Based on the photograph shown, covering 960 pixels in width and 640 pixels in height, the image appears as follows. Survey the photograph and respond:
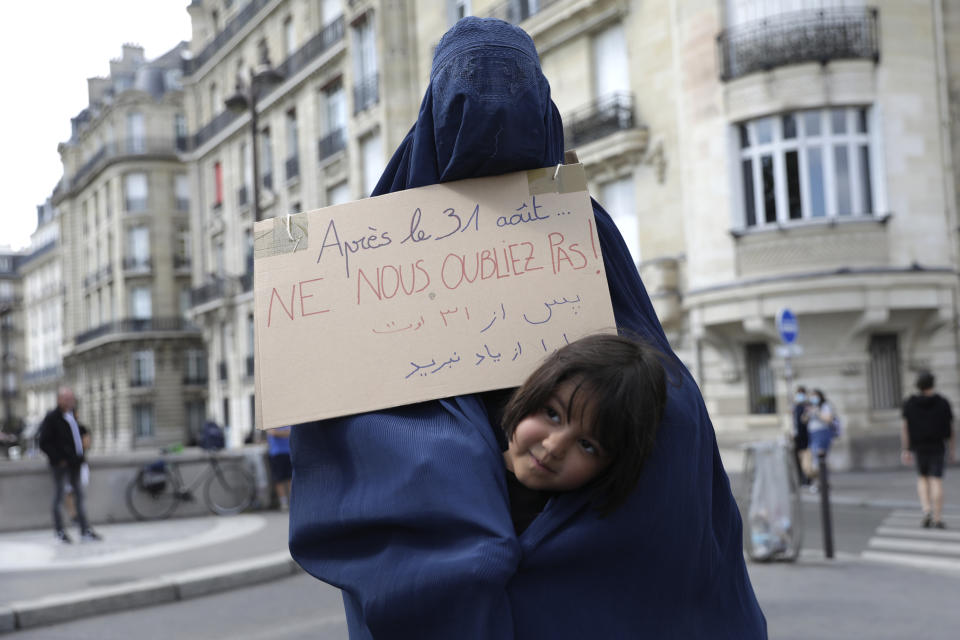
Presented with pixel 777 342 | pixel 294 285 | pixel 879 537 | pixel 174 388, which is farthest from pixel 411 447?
pixel 174 388

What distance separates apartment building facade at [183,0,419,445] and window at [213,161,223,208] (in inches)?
2.0

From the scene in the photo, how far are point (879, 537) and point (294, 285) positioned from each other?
9824mm

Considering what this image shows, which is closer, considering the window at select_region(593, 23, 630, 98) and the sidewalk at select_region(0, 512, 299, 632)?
the sidewalk at select_region(0, 512, 299, 632)

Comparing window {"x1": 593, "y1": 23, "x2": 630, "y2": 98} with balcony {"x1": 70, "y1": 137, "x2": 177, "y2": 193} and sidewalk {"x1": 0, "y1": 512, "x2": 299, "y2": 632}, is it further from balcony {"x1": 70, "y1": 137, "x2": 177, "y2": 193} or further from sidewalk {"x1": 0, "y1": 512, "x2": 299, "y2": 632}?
balcony {"x1": 70, "y1": 137, "x2": 177, "y2": 193}

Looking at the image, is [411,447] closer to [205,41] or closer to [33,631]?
[33,631]

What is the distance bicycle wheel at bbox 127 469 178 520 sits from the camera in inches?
538

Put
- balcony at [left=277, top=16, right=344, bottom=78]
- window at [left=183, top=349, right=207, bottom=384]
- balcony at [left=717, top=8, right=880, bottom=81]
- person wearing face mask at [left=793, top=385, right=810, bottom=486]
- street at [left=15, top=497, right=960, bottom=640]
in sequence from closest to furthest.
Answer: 1. street at [left=15, top=497, right=960, bottom=640]
2. person wearing face mask at [left=793, top=385, right=810, bottom=486]
3. balcony at [left=717, top=8, right=880, bottom=81]
4. balcony at [left=277, top=16, right=344, bottom=78]
5. window at [left=183, top=349, right=207, bottom=384]

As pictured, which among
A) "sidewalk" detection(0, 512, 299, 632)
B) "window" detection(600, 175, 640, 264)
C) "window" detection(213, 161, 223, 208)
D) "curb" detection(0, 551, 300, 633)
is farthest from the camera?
"window" detection(213, 161, 223, 208)

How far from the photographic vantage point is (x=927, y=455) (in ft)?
34.7

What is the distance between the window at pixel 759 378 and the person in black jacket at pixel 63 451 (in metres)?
13.1

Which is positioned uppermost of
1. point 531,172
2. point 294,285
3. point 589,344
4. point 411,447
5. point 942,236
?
point 942,236

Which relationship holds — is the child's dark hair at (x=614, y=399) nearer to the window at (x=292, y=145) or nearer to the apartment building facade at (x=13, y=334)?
the window at (x=292, y=145)

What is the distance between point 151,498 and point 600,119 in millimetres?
13102

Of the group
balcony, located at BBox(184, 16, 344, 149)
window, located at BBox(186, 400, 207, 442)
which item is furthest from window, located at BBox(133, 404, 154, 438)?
balcony, located at BBox(184, 16, 344, 149)
